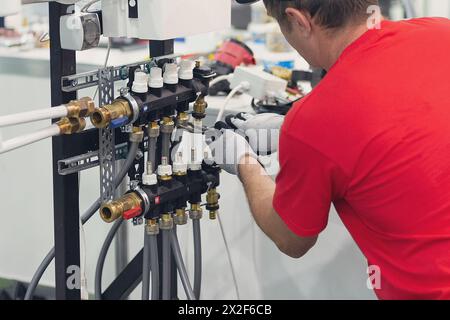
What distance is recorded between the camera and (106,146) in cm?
140

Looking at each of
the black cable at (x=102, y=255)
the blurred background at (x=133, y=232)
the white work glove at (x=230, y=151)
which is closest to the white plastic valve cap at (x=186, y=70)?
the white work glove at (x=230, y=151)

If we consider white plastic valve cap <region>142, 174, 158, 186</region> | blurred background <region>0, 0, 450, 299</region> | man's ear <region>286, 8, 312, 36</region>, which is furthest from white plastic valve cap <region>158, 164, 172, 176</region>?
blurred background <region>0, 0, 450, 299</region>

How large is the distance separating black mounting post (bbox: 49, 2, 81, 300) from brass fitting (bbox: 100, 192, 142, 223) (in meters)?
0.07

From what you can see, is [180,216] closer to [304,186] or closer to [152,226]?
[152,226]

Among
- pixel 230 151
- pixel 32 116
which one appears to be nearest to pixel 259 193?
pixel 230 151

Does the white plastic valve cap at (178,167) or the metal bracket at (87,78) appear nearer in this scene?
the metal bracket at (87,78)

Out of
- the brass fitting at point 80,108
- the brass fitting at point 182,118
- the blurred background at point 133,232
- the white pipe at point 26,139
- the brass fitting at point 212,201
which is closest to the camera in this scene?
the white pipe at point 26,139

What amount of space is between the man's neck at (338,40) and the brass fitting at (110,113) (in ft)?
1.13

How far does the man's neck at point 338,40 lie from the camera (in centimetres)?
128

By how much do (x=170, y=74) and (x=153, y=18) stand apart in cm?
13

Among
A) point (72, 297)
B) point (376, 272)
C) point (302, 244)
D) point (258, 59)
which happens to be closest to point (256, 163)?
point (302, 244)

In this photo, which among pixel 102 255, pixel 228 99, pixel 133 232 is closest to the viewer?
pixel 102 255

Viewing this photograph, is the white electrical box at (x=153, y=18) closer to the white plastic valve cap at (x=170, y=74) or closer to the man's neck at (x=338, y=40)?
the white plastic valve cap at (x=170, y=74)

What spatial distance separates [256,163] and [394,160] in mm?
337
